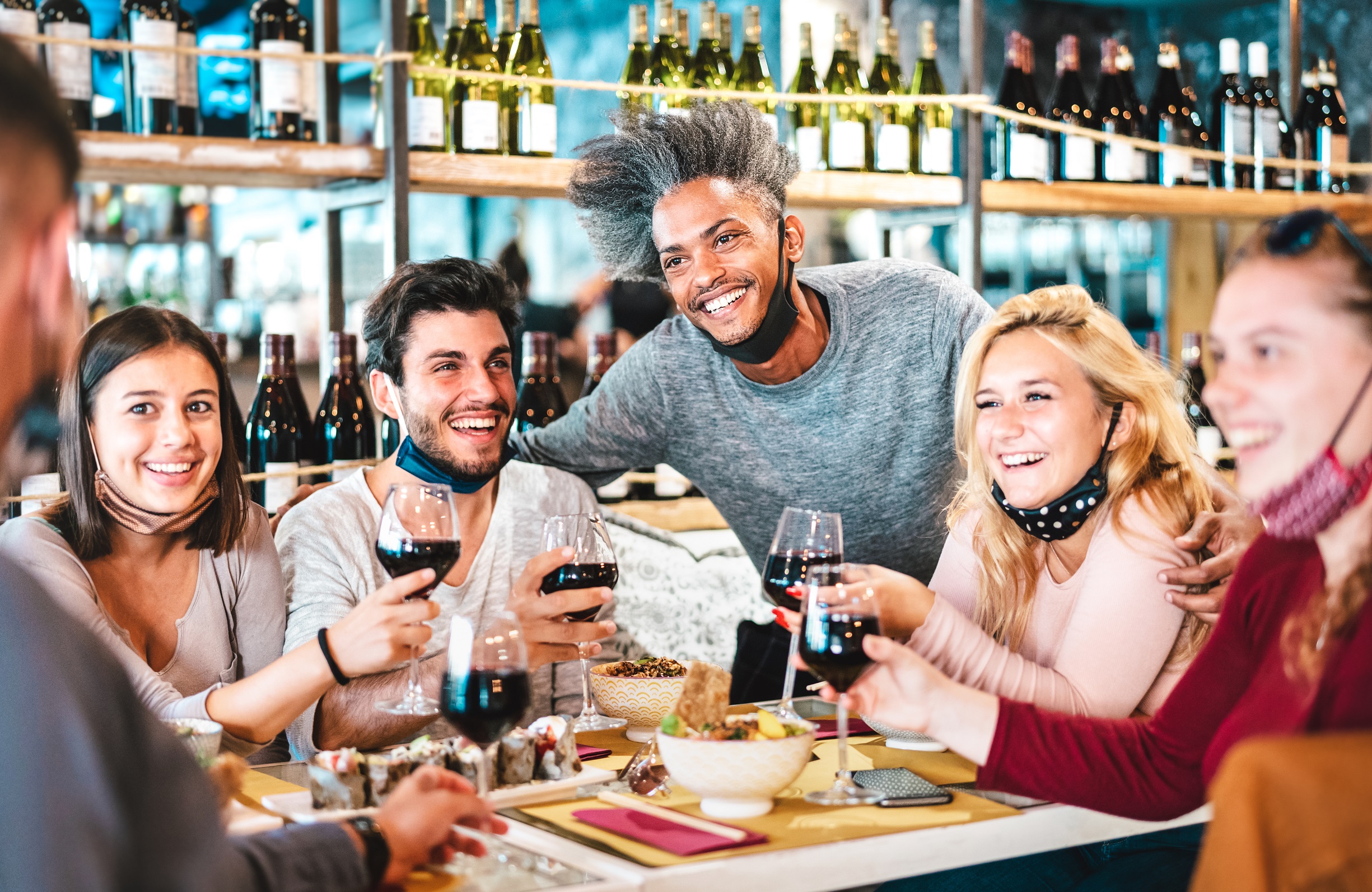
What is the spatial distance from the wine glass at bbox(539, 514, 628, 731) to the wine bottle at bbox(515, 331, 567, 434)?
1260 mm

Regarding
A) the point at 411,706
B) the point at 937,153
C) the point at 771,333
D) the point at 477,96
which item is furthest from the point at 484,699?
the point at 937,153

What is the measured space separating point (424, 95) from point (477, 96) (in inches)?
5.9

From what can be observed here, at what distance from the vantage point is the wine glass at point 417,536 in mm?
1668

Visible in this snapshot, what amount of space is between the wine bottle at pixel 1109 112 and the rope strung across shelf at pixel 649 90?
26 centimetres

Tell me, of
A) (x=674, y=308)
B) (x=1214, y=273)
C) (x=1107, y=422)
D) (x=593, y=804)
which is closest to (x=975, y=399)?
(x=1107, y=422)

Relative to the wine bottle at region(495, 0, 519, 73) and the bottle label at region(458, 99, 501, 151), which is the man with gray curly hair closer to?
the bottle label at region(458, 99, 501, 151)

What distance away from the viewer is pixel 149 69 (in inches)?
96.2

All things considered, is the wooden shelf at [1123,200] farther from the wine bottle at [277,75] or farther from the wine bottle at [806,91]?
the wine bottle at [277,75]

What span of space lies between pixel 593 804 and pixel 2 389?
2.81ft

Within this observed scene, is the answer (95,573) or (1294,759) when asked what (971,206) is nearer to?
(95,573)

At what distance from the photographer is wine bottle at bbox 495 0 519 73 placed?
2.95 m

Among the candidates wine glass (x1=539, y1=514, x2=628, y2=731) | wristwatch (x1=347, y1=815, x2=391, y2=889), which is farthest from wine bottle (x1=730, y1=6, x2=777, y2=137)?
wristwatch (x1=347, y1=815, x2=391, y2=889)

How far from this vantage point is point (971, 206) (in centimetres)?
306

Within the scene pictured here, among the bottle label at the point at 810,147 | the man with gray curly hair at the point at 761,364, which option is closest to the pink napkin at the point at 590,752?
the man with gray curly hair at the point at 761,364
